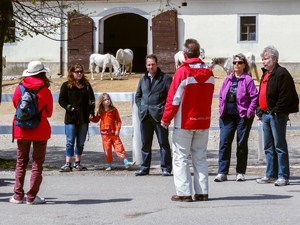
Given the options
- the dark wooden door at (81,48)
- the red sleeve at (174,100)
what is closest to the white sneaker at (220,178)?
the red sleeve at (174,100)

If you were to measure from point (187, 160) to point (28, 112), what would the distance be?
6.17 ft

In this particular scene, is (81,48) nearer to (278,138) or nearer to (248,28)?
(248,28)

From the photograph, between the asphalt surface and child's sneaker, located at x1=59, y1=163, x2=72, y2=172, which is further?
child's sneaker, located at x1=59, y1=163, x2=72, y2=172

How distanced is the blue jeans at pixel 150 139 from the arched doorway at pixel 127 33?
31706 mm

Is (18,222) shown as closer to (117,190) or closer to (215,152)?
(117,190)

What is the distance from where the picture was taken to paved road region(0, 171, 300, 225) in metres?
8.91

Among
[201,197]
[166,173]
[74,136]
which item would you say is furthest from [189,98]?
[74,136]

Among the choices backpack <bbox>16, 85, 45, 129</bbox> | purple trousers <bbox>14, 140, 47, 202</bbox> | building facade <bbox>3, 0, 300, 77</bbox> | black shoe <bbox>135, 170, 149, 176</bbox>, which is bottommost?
black shoe <bbox>135, 170, 149, 176</bbox>

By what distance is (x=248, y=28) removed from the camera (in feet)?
128

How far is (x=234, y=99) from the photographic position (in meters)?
12.0

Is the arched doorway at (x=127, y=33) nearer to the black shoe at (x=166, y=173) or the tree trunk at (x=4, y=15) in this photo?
the tree trunk at (x=4, y=15)

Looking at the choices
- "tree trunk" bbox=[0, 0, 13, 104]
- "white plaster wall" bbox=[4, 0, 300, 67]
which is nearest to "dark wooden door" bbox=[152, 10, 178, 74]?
"white plaster wall" bbox=[4, 0, 300, 67]

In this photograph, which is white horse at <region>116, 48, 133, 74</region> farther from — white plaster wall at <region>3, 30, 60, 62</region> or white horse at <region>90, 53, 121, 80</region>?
white plaster wall at <region>3, 30, 60, 62</region>

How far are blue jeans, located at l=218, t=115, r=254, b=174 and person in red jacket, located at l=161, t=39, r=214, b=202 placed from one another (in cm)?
191
